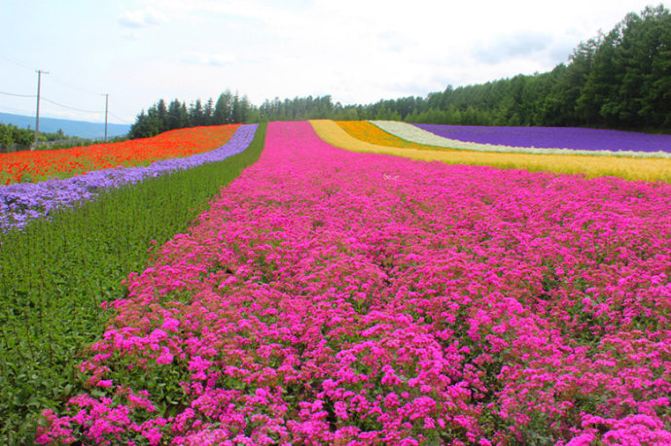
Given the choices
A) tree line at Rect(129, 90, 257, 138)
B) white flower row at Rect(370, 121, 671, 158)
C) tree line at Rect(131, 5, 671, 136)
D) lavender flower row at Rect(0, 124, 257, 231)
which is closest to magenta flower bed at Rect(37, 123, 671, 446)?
lavender flower row at Rect(0, 124, 257, 231)

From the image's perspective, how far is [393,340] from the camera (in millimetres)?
→ 4438

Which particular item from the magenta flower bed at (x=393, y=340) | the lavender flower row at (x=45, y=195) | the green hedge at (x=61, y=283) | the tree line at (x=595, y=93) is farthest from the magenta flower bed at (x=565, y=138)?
the green hedge at (x=61, y=283)

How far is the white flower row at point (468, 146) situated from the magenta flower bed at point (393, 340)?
52.9ft

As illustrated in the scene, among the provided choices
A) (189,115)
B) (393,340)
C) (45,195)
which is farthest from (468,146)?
(189,115)

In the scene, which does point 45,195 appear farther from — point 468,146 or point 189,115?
point 189,115

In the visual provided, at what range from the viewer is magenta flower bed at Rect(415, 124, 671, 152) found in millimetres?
31125

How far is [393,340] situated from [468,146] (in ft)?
103

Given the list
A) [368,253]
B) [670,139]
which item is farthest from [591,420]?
[670,139]

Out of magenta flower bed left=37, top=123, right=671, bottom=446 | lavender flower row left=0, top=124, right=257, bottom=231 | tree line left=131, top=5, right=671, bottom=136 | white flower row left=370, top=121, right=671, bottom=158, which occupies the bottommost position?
magenta flower bed left=37, top=123, right=671, bottom=446

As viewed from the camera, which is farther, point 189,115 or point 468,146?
point 189,115

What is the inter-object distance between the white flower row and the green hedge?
67.0 ft

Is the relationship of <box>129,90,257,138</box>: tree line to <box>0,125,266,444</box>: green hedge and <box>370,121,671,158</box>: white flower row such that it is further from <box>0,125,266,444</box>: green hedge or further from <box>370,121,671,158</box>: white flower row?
<box>0,125,266,444</box>: green hedge

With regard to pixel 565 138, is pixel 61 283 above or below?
below

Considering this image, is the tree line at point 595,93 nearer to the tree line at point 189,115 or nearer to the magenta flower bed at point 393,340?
the tree line at point 189,115
